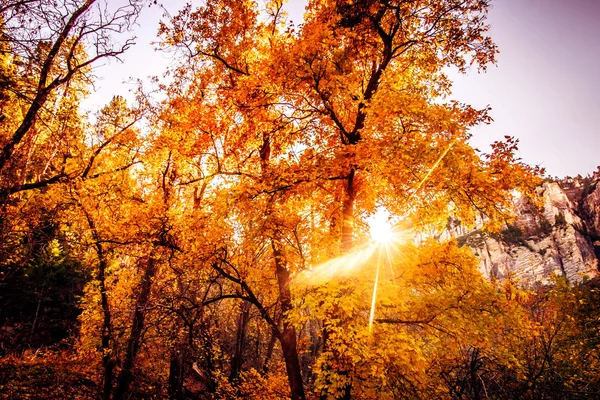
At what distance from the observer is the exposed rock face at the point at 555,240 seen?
74.9m

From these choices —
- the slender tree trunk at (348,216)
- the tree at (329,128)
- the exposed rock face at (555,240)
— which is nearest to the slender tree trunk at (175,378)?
the tree at (329,128)

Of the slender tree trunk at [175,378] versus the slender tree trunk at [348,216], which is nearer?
the slender tree trunk at [348,216]

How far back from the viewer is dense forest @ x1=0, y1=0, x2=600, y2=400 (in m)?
5.61

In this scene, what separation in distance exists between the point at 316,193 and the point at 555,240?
97.0m

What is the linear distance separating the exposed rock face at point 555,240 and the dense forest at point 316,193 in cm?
7433

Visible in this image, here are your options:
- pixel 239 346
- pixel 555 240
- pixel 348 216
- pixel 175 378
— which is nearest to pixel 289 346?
pixel 348 216

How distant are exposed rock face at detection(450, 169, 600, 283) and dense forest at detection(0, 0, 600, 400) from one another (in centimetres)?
7433

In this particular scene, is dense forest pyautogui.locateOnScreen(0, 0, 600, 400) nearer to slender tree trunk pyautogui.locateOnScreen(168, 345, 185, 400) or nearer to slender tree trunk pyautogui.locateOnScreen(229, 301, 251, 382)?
slender tree trunk pyautogui.locateOnScreen(168, 345, 185, 400)

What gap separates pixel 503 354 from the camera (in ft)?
18.4

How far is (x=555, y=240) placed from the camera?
78.5m

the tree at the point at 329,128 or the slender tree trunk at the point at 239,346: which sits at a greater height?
the tree at the point at 329,128

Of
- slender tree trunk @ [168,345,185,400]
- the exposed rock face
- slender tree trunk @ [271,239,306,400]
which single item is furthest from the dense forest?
the exposed rock face

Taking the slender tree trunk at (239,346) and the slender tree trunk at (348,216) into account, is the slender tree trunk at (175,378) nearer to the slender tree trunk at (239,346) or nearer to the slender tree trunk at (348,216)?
the slender tree trunk at (239,346)

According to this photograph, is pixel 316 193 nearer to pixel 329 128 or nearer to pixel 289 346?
pixel 329 128
